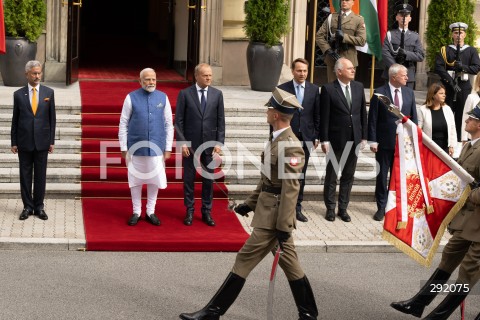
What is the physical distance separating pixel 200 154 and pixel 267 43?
5.33 meters

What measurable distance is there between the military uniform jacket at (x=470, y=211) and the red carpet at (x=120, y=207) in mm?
3218

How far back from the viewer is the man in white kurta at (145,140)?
40.8ft

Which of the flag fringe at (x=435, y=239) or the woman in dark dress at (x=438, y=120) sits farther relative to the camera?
the woman in dark dress at (x=438, y=120)

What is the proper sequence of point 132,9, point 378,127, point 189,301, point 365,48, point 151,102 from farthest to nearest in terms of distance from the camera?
point 132,9 < point 365,48 < point 378,127 < point 151,102 < point 189,301

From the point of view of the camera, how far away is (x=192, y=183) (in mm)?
12688

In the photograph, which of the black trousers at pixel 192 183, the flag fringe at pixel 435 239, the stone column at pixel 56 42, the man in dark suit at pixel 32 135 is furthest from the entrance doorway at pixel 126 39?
the flag fringe at pixel 435 239

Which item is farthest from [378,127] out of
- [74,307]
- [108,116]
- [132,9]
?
[132,9]

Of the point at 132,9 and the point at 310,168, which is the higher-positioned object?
the point at 132,9

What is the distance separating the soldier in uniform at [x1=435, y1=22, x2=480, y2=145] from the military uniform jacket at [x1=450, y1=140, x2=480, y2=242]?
256 inches

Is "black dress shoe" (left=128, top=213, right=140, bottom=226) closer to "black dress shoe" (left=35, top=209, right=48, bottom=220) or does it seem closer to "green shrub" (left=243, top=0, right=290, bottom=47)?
"black dress shoe" (left=35, top=209, right=48, bottom=220)

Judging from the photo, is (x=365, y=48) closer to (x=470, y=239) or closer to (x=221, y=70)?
(x=221, y=70)

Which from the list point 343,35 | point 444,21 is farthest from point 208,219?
point 444,21

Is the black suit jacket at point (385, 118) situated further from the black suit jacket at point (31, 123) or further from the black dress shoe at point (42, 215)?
the black dress shoe at point (42, 215)

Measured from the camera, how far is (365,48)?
16125 millimetres
